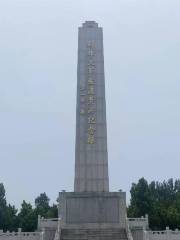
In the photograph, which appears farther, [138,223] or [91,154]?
[91,154]

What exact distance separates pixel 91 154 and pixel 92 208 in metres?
2.36

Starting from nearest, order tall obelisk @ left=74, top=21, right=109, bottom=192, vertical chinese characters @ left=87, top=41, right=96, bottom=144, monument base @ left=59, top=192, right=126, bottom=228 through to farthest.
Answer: monument base @ left=59, top=192, right=126, bottom=228 < tall obelisk @ left=74, top=21, right=109, bottom=192 < vertical chinese characters @ left=87, top=41, right=96, bottom=144

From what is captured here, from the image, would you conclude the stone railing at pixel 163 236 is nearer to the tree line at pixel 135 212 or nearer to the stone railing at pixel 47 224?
the stone railing at pixel 47 224

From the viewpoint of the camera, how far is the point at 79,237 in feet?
60.8

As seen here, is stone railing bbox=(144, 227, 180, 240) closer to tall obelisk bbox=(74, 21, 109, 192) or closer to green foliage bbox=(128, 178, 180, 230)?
tall obelisk bbox=(74, 21, 109, 192)

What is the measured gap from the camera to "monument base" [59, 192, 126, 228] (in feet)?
67.5

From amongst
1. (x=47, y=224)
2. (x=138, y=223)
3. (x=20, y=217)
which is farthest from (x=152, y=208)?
(x=47, y=224)

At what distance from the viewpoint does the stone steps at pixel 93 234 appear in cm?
1840

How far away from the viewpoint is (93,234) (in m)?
19.0

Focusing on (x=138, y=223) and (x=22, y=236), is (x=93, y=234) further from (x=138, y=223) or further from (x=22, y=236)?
(x=22, y=236)

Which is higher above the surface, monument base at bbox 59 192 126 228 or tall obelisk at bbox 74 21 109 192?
tall obelisk at bbox 74 21 109 192

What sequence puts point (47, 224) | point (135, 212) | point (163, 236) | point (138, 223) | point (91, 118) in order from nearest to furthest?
point (163, 236) < point (47, 224) < point (138, 223) < point (91, 118) < point (135, 212)

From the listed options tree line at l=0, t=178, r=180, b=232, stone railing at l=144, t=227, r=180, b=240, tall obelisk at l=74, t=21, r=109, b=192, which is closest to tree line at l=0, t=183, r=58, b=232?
tree line at l=0, t=178, r=180, b=232

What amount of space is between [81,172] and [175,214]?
32.2ft
